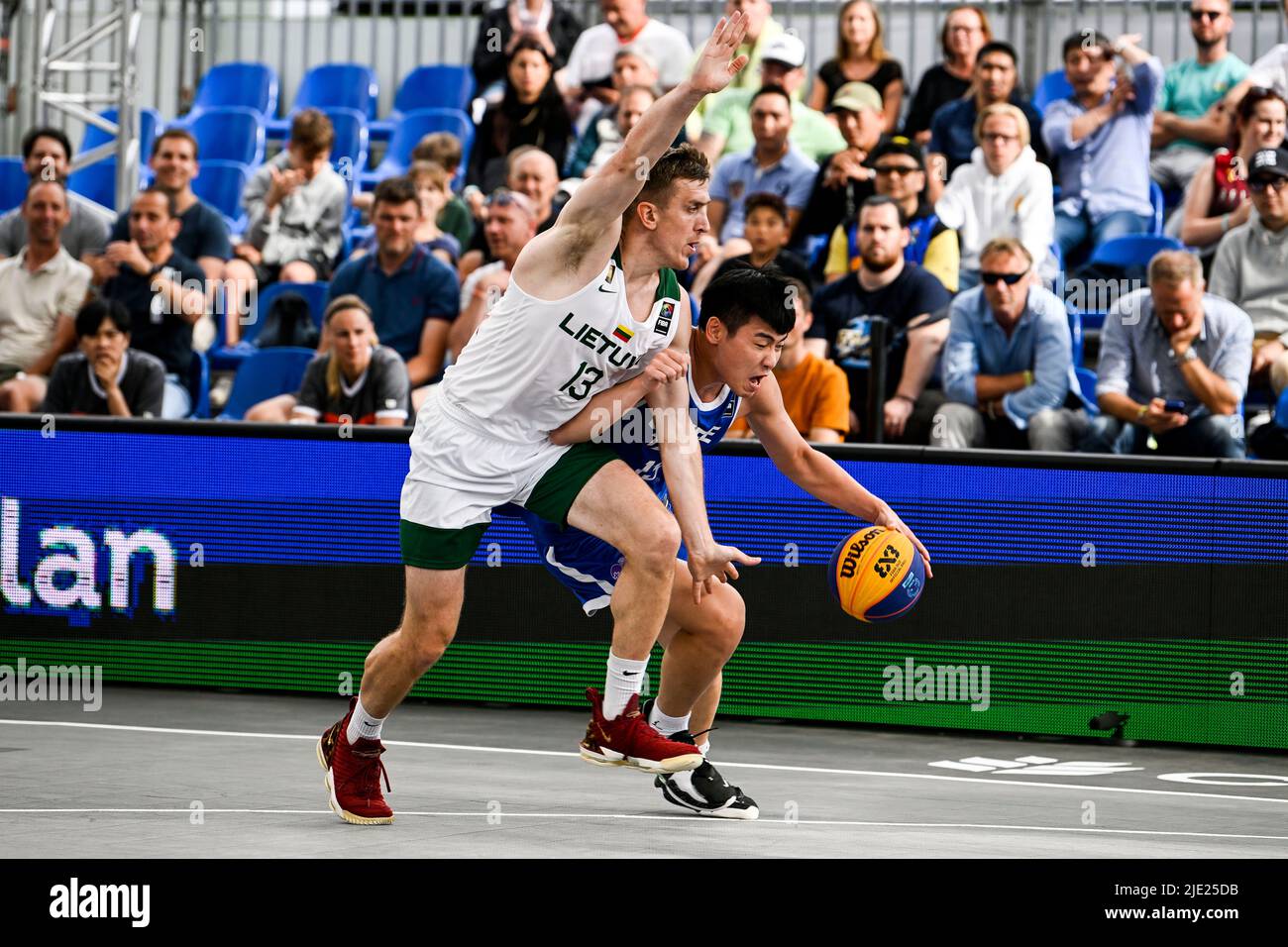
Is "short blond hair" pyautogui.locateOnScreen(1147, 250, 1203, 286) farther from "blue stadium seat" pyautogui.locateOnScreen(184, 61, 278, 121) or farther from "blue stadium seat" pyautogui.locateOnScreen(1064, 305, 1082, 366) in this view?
"blue stadium seat" pyautogui.locateOnScreen(184, 61, 278, 121)

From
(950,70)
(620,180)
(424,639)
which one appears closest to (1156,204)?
(950,70)

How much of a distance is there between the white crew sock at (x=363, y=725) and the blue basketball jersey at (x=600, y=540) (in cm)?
79

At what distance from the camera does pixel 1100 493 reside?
902 centimetres

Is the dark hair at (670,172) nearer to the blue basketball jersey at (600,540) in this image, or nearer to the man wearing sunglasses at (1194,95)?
the blue basketball jersey at (600,540)

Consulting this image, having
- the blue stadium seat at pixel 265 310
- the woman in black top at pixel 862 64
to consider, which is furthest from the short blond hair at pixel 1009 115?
the blue stadium seat at pixel 265 310

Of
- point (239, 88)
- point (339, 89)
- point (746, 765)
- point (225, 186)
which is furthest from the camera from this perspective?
point (239, 88)

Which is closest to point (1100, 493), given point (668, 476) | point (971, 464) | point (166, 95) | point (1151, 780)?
point (971, 464)

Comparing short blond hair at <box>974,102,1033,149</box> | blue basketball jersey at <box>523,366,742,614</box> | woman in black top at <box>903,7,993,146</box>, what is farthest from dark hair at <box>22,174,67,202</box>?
blue basketball jersey at <box>523,366,742,614</box>

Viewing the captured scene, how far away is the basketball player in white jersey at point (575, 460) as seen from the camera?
6.21 m

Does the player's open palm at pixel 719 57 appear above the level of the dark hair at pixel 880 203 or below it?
above

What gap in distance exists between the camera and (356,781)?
6.34 metres

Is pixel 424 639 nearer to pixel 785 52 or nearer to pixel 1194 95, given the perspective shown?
pixel 785 52

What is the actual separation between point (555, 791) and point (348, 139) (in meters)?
9.19

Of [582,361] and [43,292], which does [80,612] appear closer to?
[43,292]
